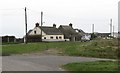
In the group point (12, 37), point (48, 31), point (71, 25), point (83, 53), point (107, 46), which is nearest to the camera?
point (83, 53)

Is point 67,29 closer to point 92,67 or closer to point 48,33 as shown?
point 48,33

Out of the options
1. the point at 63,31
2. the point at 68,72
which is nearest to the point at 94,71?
the point at 68,72

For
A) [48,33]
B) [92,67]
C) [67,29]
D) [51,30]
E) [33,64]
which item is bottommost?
[33,64]

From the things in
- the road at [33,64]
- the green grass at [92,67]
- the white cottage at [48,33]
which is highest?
the white cottage at [48,33]

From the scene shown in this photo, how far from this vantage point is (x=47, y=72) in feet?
65.4

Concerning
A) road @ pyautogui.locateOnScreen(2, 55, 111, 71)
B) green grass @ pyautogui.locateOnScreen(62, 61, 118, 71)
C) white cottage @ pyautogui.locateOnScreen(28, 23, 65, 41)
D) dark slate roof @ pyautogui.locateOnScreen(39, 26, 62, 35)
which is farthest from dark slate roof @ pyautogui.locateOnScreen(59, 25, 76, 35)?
green grass @ pyautogui.locateOnScreen(62, 61, 118, 71)

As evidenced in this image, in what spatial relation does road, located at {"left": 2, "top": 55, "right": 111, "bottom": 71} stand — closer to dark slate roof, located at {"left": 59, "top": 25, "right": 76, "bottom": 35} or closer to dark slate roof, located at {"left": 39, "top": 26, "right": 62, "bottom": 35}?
dark slate roof, located at {"left": 39, "top": 26, "right": 62, "bottom": 35}

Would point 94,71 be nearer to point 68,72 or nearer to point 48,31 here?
point 68,72

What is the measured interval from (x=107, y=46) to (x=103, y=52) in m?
4.89

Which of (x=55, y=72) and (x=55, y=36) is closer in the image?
(x=55, y=72)

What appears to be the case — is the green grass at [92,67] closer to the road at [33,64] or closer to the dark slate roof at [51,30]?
the road at [33,64]

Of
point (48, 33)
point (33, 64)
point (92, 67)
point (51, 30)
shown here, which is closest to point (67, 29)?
point (51, 30)

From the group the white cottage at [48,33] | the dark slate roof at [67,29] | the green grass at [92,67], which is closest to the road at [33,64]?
the green grass at [92,67]

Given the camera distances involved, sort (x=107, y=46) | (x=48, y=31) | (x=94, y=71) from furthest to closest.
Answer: (x=48, y=31) < (x=107, y=46) < (x=94, y=71)
